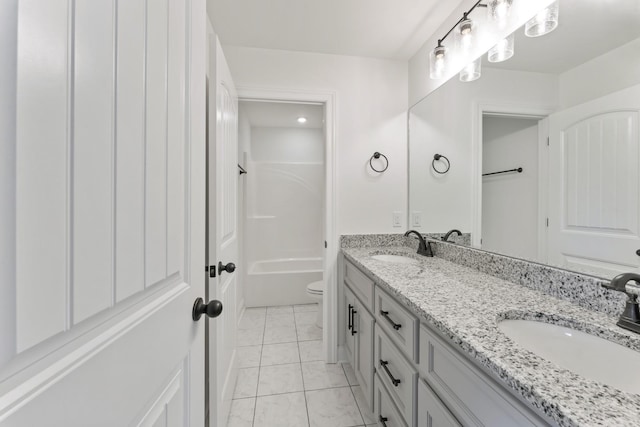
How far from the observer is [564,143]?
3.36 ft

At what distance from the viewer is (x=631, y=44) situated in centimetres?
82

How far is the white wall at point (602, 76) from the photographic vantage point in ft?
2.69

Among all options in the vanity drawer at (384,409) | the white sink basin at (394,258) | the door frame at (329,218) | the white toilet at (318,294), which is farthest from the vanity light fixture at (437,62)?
the white toilet at (318,294)

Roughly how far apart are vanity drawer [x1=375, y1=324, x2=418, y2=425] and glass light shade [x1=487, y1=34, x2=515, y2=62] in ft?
4.67

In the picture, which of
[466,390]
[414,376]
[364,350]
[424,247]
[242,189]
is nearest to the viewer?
[466,390]

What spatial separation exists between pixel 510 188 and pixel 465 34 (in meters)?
0.86

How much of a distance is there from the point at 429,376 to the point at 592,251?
0.71 m

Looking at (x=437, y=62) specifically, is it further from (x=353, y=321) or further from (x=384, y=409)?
(x=384, y=409)

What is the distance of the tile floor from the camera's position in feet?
4.91

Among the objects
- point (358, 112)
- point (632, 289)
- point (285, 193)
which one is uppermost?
point (358, 112)

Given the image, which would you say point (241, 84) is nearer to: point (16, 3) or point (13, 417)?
point (16, 3)

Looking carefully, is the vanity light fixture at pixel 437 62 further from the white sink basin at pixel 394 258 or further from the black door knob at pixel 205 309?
the black door knob at pixel 205 309

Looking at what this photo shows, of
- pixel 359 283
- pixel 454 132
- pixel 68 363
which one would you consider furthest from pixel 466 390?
pixel 454 132

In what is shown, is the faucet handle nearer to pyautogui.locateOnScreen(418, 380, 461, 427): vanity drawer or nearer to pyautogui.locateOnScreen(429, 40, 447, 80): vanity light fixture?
pyautogui.locateOnScreen(418, 380, 461, 427): vanity drawer
